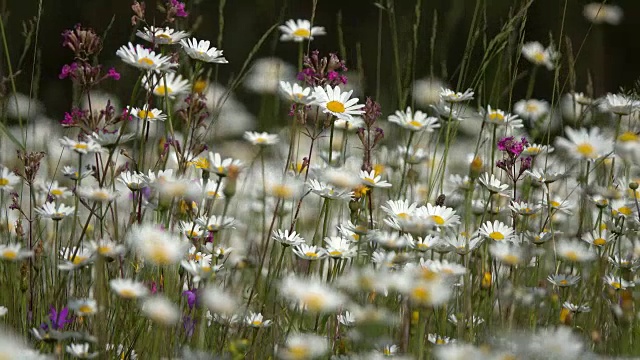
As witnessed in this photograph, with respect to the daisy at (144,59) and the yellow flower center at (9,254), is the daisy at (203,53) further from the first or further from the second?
the yellow flower center at (9,254)

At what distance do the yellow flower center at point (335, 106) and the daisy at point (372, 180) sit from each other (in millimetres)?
112

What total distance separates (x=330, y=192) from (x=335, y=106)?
18 cm

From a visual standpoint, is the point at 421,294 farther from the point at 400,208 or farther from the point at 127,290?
the point at 400,208

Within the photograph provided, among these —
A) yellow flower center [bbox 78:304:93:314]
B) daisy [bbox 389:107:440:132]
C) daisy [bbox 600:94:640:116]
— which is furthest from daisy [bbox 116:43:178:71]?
daisy [bbox 600:94:640:116]

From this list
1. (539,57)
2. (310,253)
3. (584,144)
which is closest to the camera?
(584,144)

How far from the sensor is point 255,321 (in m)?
1.33

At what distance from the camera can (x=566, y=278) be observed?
1498 mm

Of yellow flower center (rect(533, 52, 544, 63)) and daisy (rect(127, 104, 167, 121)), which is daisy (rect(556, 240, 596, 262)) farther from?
yellow flower center (rect(533, 52, 544, 63))

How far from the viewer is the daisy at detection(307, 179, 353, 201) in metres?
1.43

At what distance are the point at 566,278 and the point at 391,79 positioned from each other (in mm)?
796

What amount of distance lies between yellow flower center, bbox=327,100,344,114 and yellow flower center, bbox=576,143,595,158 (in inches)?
18.3

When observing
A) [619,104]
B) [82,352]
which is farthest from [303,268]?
[82,352]

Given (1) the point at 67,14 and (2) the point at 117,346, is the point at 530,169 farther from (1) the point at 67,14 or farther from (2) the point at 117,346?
(1) the point at 67,14

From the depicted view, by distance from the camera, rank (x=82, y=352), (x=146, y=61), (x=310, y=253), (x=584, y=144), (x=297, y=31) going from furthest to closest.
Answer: (x=297, y=31) → (x=310, y=253) → (x=146, y=61) → (x=584, y=144) → (x=82, y=352)
